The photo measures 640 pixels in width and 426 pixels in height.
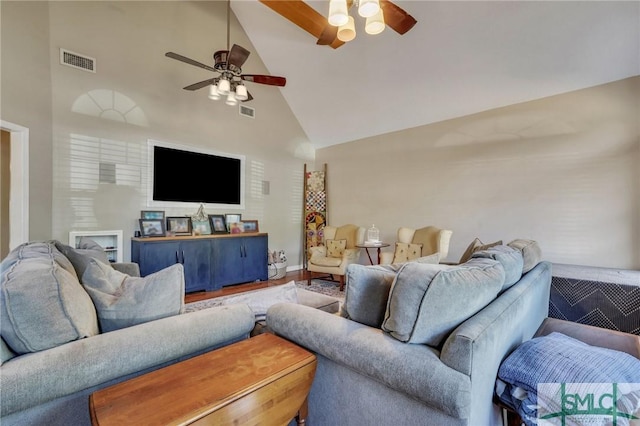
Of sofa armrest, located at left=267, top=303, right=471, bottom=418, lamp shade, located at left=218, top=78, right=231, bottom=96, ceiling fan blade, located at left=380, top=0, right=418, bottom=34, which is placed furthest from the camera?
lamp shade, located at left=218, top=78, right=231, bottom=96

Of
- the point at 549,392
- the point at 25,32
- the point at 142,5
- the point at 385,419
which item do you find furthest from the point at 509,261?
the point at 142,5

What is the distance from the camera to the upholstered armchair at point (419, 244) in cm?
399

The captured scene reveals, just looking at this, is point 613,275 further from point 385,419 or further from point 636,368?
point 385,419

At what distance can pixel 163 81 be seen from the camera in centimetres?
Result: 423

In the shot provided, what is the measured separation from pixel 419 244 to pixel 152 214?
393 cm

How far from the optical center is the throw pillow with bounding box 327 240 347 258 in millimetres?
4863

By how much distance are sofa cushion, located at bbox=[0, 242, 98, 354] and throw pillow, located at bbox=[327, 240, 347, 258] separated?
3.91m

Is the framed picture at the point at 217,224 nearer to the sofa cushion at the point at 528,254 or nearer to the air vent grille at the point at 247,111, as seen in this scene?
the air vent grille at the point at 247,111

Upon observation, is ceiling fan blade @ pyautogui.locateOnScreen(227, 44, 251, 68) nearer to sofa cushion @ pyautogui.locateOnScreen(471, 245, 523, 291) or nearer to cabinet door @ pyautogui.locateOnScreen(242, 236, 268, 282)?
cabinet door @ pyautogui.locateOnScreen(242, 236, 268, 282)

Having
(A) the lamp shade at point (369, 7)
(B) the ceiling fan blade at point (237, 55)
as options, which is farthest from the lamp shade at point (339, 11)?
(B) the ceiling fan blade at point (237, 55)

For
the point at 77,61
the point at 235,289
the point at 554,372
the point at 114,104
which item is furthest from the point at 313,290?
the point at 77,61

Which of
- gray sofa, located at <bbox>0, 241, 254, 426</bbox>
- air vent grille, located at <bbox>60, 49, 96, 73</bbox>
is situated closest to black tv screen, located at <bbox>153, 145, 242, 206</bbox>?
air vent grille, located at <bbox>60, 49, 96, 73</bbox>

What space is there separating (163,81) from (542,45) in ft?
16.0

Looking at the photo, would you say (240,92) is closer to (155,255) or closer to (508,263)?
(155,255)
